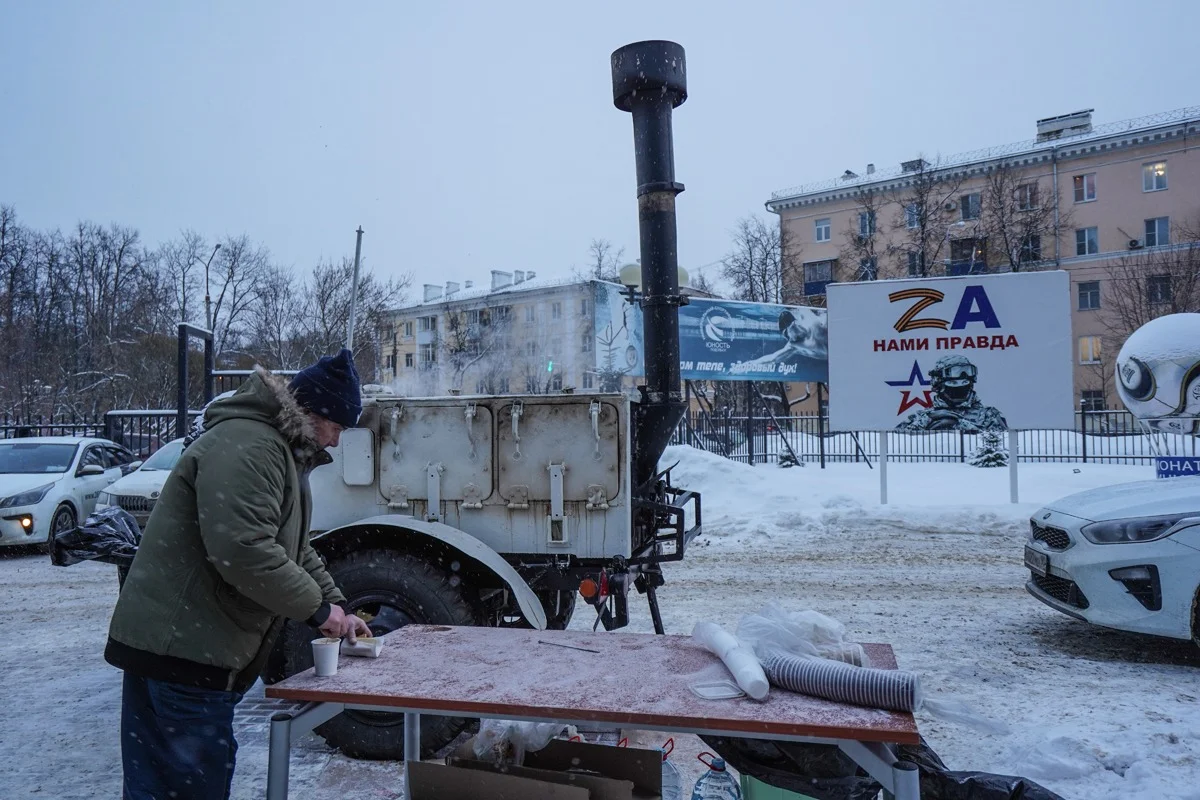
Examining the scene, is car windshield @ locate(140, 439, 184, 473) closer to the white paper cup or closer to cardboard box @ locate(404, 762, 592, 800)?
the white paper cup

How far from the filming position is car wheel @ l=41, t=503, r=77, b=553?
36.4 feet

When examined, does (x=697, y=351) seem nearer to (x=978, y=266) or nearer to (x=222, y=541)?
(x=222, y=541)

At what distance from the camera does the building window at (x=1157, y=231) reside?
4472 cm

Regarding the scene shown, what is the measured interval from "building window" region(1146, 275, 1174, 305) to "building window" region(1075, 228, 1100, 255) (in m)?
11.7

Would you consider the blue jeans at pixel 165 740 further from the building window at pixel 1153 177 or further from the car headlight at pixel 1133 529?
the building window at pixel 1153 177

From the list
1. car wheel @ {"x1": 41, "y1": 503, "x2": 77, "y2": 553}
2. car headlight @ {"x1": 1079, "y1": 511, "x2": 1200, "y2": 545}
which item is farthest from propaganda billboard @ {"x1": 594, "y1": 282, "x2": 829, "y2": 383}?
car headlight @ {"x1": 1079, "y1": 511, "x2": 1200, "y2": 545}

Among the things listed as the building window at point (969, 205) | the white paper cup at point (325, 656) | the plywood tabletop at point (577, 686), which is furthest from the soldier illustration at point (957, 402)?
the building window at point (969, 205)

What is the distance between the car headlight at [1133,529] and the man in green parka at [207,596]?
5.47 m

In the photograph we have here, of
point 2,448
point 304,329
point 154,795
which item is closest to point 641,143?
point 154,795

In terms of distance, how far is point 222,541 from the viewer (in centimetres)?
240

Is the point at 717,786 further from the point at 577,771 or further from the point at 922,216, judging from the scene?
the point at 922,216

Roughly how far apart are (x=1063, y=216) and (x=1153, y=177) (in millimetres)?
4745

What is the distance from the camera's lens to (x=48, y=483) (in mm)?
11211

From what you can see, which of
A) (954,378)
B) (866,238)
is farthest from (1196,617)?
(866,238)
